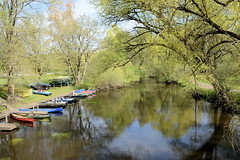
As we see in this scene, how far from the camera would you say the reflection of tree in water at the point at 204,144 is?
29.2ft

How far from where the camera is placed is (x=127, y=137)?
36.9ft

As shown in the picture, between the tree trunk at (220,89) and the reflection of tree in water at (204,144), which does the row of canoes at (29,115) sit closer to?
the reflection of tree in water at (204,144)

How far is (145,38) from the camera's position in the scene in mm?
11695

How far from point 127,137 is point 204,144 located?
4476 mm

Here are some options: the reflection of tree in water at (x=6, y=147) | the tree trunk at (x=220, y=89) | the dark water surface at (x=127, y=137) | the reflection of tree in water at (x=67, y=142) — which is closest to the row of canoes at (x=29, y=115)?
the dark water surface at (x=127, y=137)

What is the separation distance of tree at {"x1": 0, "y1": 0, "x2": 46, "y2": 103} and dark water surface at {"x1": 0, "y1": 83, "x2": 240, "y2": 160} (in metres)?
5.41

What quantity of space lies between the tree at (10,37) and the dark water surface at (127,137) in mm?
5412

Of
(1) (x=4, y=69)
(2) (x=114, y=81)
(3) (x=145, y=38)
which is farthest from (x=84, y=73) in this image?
(3) (x=145, y=38)

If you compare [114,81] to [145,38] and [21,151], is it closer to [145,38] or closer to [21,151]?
[145,38]

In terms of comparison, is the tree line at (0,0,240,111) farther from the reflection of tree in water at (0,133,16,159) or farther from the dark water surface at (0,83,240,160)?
the reflection of tree in water at (0,133,16,159)

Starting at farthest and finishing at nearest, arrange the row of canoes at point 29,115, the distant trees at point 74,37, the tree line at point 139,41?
the distant trees at point 74,37 → the row of canoes at point 29,115 → the tree line at point 139,41

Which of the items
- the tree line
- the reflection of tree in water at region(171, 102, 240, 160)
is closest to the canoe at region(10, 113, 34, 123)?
the tree line

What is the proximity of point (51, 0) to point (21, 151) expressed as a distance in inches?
541

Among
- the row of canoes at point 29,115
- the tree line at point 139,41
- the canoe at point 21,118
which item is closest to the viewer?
the tree line at point 139,41
